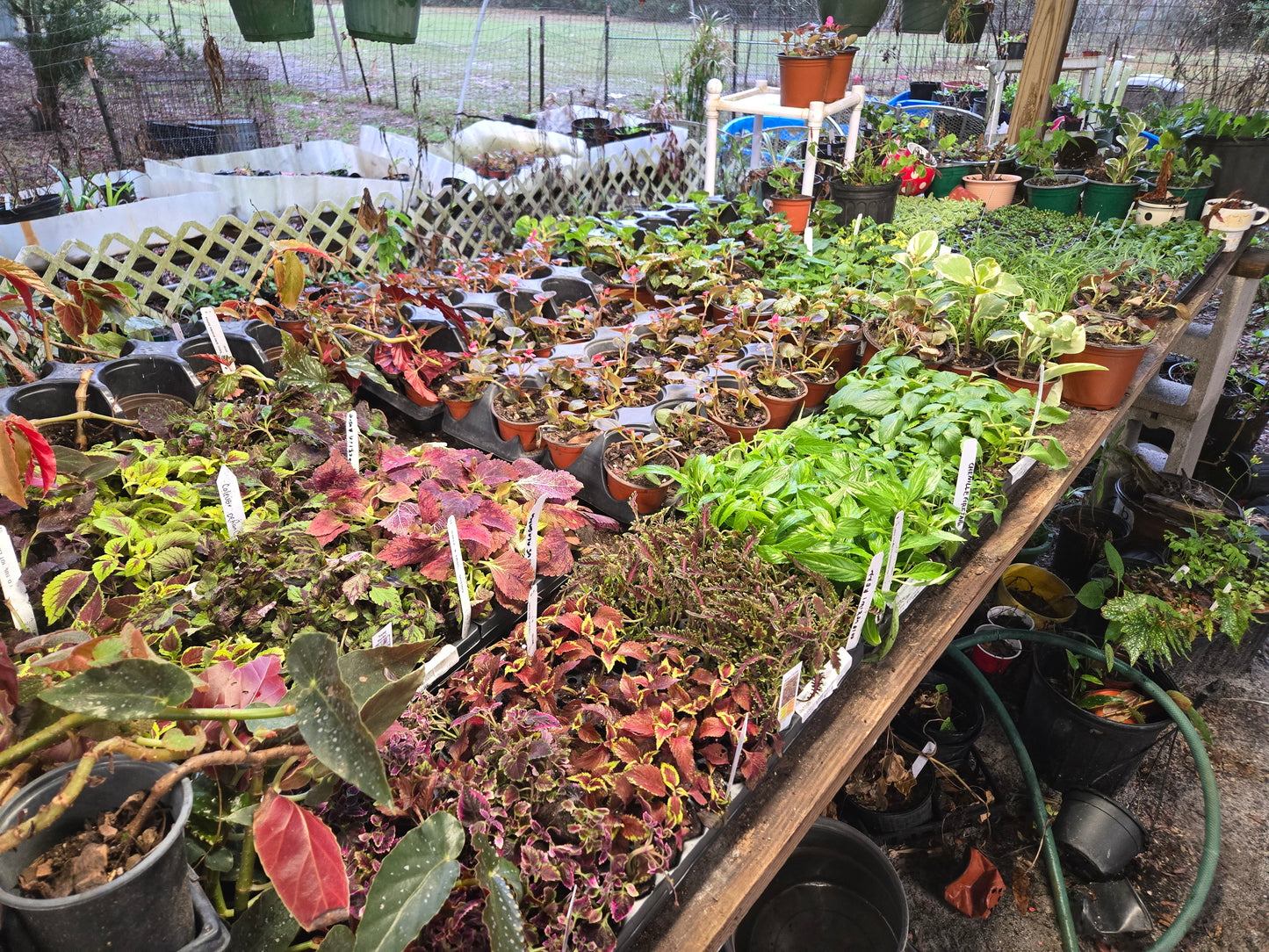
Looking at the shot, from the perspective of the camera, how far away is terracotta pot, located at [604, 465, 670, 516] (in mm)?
1720

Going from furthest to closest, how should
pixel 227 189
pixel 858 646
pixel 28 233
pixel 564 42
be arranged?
pixel 564 42, pixel 227 189, pixel 28 233, pixel 858 646

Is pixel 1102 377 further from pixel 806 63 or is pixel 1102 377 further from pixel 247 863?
pixel 247 863

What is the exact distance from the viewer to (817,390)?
2219mm

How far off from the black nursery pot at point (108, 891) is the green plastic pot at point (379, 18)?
3.07m

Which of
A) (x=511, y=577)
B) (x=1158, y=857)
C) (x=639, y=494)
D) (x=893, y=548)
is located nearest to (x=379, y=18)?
(x=639, y=494)

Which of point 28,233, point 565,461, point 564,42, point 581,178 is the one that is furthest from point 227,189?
point 564,42

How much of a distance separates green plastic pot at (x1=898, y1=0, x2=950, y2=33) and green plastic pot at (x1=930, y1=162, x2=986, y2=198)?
61.2 inches

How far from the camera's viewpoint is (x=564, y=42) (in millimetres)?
11172

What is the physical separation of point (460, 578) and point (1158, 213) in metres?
3.51

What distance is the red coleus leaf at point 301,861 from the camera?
0.68 m

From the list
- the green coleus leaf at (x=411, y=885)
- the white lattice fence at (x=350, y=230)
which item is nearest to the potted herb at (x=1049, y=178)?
the white lattice fence at (x=350, y=230)

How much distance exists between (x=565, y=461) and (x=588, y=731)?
3.00 ft

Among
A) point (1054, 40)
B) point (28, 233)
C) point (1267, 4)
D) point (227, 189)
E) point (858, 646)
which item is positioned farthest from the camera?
point (1267, 4)

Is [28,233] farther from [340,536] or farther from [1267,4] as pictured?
[1267,4]
